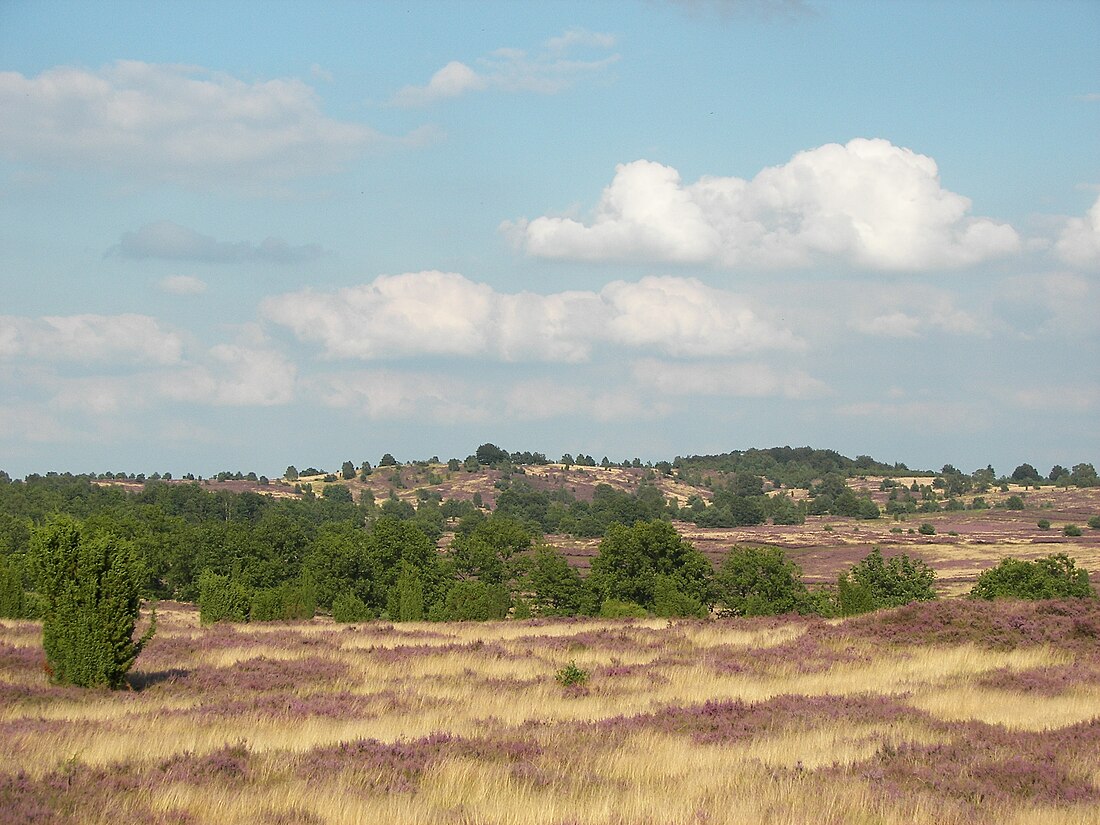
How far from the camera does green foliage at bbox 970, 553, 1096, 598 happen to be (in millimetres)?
45000

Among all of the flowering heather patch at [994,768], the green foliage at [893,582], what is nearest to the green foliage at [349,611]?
the green foliage at [893,582]

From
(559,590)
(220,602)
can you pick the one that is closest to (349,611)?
(559,590)

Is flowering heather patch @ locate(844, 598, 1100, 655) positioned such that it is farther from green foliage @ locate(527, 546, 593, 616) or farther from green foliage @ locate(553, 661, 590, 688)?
green foliage @ locate(527, 546, 593, 616)

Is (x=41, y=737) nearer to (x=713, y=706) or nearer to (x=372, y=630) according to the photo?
(x=713, y=706)

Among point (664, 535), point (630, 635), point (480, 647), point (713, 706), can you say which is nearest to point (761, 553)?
point (664, 535)

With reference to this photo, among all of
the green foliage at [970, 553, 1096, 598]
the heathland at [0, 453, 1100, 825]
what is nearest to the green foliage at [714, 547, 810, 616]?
the green foliage at [970, 553, 1096, 598]

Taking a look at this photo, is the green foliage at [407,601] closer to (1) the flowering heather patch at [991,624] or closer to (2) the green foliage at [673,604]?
(2) the green foliage at [673,604]

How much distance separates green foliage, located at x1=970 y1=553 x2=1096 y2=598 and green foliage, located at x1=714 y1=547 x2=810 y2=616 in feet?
40.5

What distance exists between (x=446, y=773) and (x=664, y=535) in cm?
5744

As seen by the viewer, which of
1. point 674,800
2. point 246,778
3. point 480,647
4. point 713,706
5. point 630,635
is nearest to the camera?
point 674,800

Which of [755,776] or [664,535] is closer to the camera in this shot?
[755,776]

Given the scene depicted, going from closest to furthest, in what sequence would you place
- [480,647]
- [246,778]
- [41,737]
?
1. [246,778]
2. [41,737]
3. [480,647]

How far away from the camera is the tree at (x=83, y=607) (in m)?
20.2

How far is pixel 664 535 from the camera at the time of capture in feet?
226
